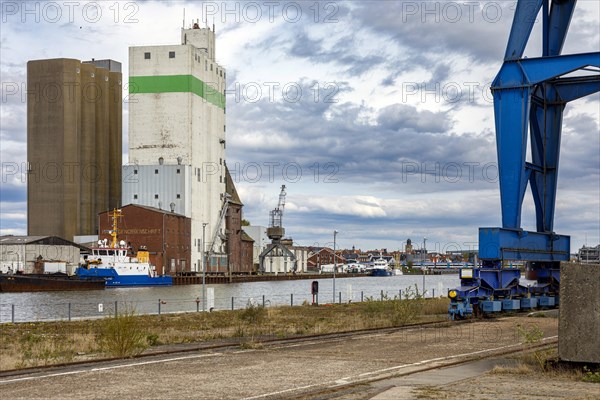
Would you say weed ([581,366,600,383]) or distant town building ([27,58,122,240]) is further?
distant town building ([27,58,122,240])

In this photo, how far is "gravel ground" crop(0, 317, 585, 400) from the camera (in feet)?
45.8

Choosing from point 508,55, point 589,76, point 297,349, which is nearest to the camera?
point 297,349

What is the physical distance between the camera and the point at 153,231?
116625 mm

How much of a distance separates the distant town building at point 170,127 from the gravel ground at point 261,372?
101704 millimetres

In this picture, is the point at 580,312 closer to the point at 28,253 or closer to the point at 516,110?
the point at 516,110

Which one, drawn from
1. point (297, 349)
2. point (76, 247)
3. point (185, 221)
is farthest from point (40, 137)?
point (297, 349)

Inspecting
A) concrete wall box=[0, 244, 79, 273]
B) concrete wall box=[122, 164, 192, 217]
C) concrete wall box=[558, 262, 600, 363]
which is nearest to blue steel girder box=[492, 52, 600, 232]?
concrete wall box=[558, 262, 600, 363]

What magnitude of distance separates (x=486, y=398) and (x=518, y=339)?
37.1 ft

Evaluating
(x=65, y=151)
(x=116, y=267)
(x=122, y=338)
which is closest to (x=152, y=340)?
(x=122, y=338)

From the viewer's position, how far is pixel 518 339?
2361 cm

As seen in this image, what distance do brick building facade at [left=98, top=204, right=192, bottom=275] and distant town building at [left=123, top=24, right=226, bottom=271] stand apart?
17.5 feet

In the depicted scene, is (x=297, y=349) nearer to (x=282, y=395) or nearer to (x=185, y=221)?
(x=282, y=395)

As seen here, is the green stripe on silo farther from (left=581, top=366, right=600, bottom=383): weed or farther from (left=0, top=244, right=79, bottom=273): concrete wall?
(left=581, top=366, right=600, bottom=383): weed

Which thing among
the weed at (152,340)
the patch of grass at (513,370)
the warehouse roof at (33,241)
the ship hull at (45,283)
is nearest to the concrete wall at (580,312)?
the patch of grass at (513,370)
